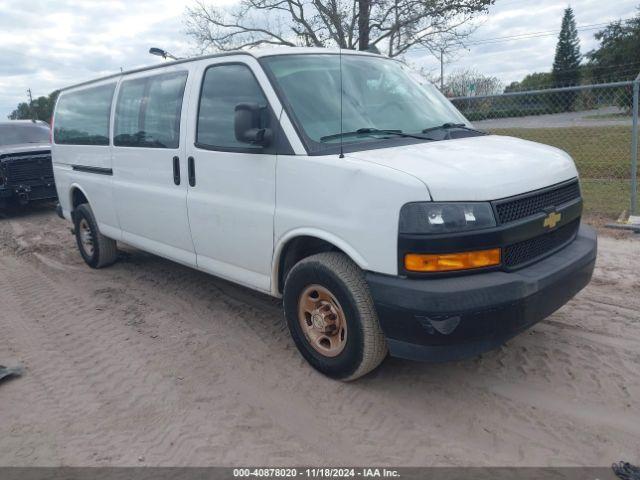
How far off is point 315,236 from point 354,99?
1.14 meters

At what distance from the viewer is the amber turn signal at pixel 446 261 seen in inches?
114

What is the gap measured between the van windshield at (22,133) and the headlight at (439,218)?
11538 mm

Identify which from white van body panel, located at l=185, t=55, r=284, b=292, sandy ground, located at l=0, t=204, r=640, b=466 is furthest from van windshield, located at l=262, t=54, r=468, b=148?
sandy ground, located at l=0, t=204, r=640, b=466

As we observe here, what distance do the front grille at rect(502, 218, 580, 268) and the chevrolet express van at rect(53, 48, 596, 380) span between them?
0.05ft

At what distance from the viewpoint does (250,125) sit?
354 centimetres

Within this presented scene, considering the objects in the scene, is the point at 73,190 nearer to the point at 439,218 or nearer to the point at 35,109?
the point at 439,218

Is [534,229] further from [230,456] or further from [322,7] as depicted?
[322,7]

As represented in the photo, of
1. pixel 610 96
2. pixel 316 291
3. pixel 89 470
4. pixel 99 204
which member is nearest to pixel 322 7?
pixel 610 96

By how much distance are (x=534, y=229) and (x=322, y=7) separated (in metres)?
14.6

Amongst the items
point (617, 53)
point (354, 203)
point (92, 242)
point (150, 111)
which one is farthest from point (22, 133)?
point (617, 53)

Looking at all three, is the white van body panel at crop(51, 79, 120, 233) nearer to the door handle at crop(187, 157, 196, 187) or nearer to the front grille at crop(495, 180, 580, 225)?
the door handle at crop(187, 157, 196, 187)

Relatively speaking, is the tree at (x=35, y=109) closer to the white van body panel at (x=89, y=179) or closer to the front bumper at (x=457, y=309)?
the white van body panel at (x=89, y=179)

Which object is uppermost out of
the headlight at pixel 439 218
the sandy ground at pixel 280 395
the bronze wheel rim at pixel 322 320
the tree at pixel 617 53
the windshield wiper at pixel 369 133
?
the tree at pixel 617 53

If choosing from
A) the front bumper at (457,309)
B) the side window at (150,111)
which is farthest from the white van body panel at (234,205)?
the front bumper at (457,309)
